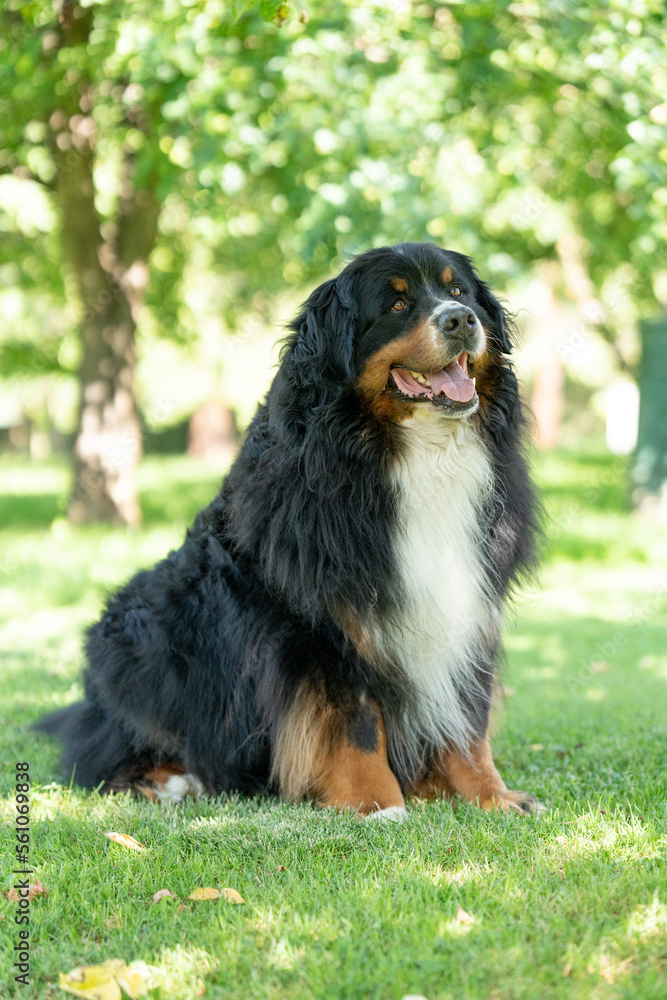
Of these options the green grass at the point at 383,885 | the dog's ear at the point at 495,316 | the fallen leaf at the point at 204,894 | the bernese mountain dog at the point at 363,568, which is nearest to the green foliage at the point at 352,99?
the dog's ear at the point at 495,316

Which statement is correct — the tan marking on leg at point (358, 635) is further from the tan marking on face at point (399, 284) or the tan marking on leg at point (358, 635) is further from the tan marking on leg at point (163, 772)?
the tan marking on face at point (399, 284)

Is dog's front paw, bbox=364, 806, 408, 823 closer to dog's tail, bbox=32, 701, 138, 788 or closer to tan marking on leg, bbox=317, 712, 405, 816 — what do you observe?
tan marking on leg, bbox=317, 712, 405, 816

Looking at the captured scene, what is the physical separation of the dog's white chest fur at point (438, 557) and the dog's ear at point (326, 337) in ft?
1.07

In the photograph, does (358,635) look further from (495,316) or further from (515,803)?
(495,316)

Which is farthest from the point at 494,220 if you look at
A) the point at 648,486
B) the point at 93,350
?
the point at 93,350

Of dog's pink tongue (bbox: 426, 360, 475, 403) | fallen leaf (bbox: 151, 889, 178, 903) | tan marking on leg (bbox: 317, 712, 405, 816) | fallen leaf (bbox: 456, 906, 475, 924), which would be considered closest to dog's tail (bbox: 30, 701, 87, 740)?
tan marking on leg (bbox: 317, 712, 405, 816)

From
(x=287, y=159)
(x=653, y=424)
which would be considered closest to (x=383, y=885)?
(x=287, y=159)

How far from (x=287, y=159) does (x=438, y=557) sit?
606cm

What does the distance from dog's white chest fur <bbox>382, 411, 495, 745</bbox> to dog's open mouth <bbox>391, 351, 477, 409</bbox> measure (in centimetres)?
8

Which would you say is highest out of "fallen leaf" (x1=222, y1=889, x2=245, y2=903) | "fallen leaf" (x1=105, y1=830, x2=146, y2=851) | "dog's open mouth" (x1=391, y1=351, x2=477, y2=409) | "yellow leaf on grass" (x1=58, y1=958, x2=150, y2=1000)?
"dog's open mouth" (x1=391, y1=351, x2=477, y2=409)

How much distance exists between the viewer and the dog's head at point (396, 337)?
11.1ft

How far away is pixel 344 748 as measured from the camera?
343cm

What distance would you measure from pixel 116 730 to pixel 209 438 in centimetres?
1981

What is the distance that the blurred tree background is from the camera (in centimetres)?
690
